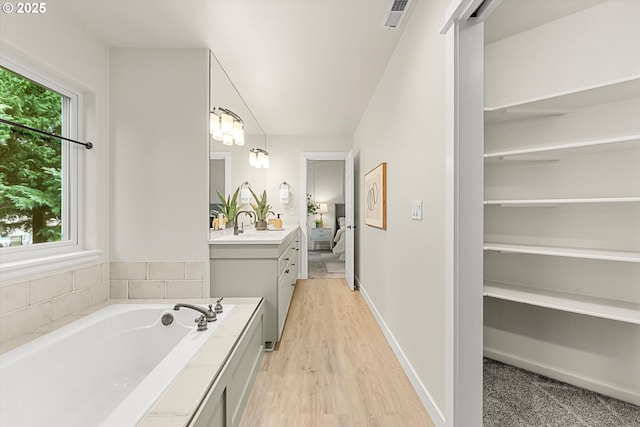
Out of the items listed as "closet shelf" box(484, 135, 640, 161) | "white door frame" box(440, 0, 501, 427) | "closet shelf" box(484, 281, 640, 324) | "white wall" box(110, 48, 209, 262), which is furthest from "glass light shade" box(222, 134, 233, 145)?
"closet shelf" box(484, 281, 640, 324)

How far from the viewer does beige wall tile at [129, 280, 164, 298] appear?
2270 mm

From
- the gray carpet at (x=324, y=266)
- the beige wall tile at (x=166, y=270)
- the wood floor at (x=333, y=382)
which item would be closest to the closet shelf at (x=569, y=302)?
the wood floor at (x=333, y=382)

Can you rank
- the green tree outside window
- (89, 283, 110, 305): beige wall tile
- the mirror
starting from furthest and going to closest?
the mirror, (89, 283, 110, 305): beige wall tile, the green tree outside window

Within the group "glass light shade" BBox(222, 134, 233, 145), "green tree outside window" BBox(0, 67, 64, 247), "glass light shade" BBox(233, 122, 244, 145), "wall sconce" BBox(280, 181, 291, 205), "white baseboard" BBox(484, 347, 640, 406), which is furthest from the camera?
"wall sconce" BBox(280, 181, 291, 205)

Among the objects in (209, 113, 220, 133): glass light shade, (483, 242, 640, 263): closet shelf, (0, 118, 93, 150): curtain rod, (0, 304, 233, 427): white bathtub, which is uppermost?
(209, 113, 220, 133): glass light shade

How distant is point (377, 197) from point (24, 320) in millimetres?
2673

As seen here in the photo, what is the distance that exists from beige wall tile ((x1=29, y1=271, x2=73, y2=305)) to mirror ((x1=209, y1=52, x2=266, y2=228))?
3.19ft

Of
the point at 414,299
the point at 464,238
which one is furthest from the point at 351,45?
the point at 414,299

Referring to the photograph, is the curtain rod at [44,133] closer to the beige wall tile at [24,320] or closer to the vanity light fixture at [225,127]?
the vanity light fixture at [225,127]

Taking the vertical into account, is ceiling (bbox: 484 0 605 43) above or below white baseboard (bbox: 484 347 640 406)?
above

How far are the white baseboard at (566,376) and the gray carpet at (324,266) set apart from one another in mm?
3011

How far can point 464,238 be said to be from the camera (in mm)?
1323

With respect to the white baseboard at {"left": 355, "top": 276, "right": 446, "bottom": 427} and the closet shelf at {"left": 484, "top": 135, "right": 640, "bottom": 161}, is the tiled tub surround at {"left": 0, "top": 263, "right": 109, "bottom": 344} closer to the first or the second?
the white baseboard at {"left": 355, "top": 276, "right": 446, "bottom": 427}

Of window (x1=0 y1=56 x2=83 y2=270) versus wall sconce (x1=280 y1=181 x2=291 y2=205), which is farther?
wall sconce (x1=280 y1=181 x2=291 y2=205)
